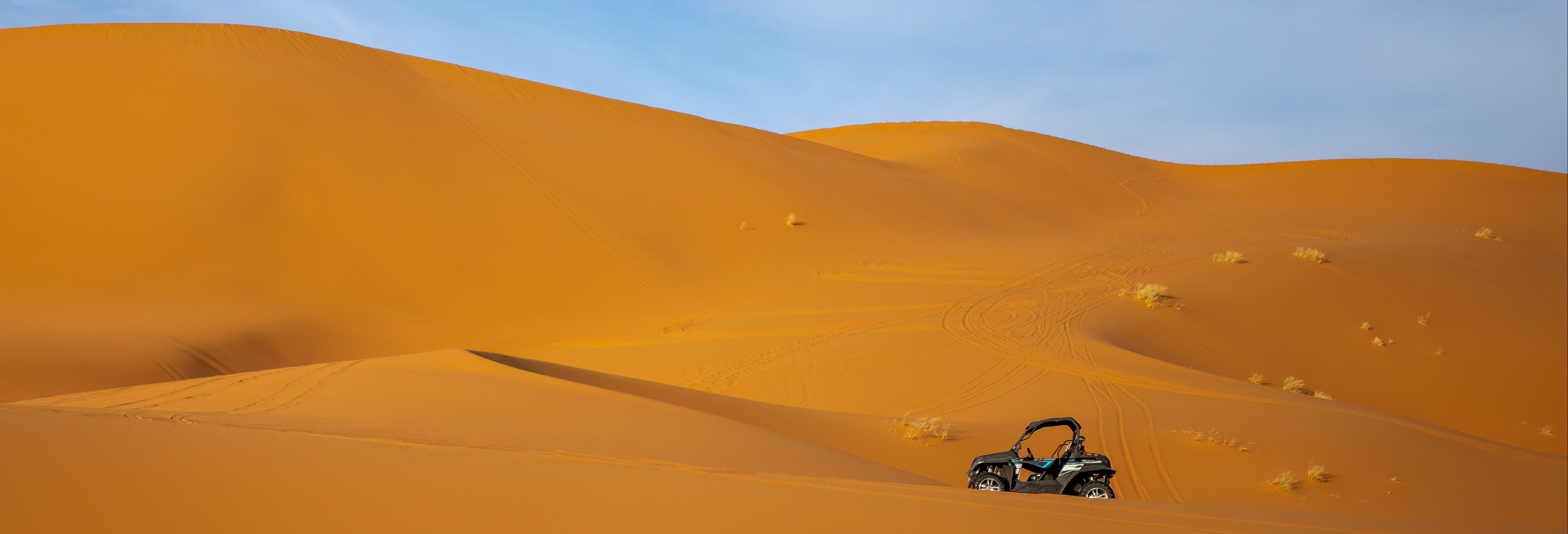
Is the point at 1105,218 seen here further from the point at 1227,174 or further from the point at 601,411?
the point at 601,411

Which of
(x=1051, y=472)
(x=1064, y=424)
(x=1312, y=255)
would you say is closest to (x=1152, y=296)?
(x=1312, y=255)

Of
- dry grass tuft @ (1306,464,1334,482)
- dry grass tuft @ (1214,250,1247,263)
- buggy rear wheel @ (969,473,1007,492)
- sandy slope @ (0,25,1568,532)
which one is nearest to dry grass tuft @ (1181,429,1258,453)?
sandy slope @ (0,25,1568,532)

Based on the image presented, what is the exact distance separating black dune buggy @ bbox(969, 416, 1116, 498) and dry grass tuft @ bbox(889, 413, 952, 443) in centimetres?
211

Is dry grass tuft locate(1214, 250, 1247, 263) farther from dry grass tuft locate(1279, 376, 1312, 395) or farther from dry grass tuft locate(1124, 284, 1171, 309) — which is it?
dry grass tuft locate(1279, 376, 1312, 395)

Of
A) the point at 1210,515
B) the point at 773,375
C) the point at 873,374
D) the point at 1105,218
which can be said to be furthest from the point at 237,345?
the point at 1105,218

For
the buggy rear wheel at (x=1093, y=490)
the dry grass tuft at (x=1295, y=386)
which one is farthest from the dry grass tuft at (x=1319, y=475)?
the dry grass tuft at (x=1295, y=386)

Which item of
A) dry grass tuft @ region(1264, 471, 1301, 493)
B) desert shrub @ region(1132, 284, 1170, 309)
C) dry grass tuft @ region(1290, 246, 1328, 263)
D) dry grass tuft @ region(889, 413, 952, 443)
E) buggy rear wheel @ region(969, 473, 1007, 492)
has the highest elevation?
dry grass tuft @ region(1290, 246, 1328, 263)

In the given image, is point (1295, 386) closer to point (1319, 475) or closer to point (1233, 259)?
point (1233, 259)

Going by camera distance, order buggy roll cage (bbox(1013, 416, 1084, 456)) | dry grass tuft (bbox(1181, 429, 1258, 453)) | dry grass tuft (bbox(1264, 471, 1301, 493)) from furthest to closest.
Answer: dry grass tuft (bbox(1181, 429, 1258, 453)) < dry grass tuft (bbox(1264, 471, 1301, 493)) < buggy roll cage (bbox(1013, 416, 1084, 456))

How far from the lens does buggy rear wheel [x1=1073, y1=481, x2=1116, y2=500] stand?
20.7ft

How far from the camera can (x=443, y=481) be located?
12.3 feet

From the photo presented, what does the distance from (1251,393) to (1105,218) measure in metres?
18.8

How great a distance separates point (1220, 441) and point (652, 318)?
455 inches

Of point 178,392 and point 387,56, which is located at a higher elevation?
point 387,56
